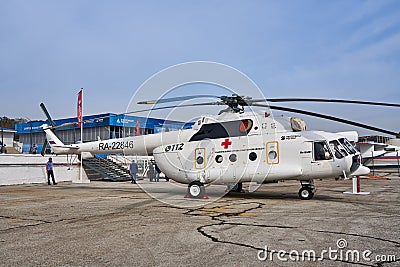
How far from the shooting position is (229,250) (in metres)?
5.77

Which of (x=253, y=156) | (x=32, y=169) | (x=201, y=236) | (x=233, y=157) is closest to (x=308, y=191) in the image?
(x=253, y=156)

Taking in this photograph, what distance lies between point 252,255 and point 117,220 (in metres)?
4.40

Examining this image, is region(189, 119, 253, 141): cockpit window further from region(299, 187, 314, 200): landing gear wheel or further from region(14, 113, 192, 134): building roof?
region(14, 113, 192, 134): building roof

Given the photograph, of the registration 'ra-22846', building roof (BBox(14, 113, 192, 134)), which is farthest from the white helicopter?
building roof (BBox(14, 113, 192, 134))

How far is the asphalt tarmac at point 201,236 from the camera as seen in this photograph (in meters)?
5.31

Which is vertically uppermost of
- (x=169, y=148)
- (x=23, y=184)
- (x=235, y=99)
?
(x=235, y=99)

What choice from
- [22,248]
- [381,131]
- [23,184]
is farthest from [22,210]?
[23,184]

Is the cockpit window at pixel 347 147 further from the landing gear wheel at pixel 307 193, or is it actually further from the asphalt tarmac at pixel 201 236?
the asphalt tarmac at pixel 201 236

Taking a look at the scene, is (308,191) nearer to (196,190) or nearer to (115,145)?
(196,190)

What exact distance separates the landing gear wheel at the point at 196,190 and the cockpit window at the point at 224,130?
6.00ft

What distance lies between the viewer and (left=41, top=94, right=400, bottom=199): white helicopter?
12.6 m

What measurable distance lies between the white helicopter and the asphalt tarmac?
6.65 ft

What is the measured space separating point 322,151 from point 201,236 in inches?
283

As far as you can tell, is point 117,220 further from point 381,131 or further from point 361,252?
point 381,131
